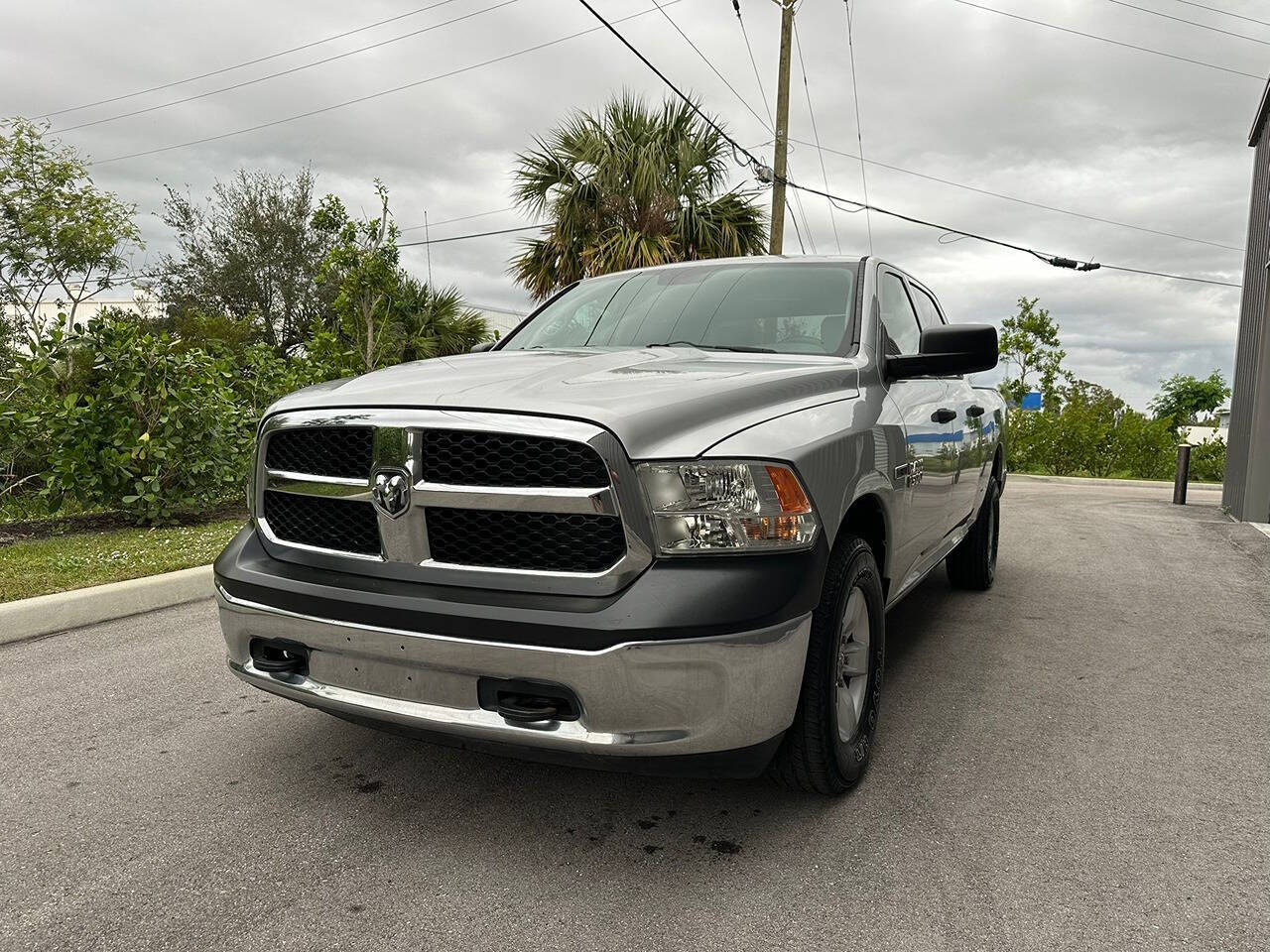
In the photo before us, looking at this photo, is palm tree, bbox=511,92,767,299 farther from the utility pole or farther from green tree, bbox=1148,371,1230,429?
green tree, bbox=1148,371,1230,429

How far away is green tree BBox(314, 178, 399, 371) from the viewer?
12.7m

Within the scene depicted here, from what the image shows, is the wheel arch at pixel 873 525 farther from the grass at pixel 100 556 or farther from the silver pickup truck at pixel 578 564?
the grass at pixel 100 556

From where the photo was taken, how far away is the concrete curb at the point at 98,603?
15.2ft

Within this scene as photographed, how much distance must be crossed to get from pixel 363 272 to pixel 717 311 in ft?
32.9

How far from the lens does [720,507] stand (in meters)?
2.30

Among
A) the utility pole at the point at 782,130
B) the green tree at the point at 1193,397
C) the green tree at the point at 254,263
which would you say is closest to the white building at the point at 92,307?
the green tree at the point at 254,263

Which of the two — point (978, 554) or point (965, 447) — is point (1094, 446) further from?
point (965, 447)

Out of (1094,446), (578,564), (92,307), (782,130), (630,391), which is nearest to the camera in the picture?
(578,564)

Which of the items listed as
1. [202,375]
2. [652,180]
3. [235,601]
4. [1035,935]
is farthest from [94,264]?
[1035,935]

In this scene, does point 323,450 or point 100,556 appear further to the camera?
point 100,556

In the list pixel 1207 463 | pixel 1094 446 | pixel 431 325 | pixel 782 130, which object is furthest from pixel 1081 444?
pixel 431 325

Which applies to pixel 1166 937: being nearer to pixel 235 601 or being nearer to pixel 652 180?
pixel 235 601

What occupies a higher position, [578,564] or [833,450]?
[833,450]

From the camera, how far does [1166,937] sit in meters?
2.19
